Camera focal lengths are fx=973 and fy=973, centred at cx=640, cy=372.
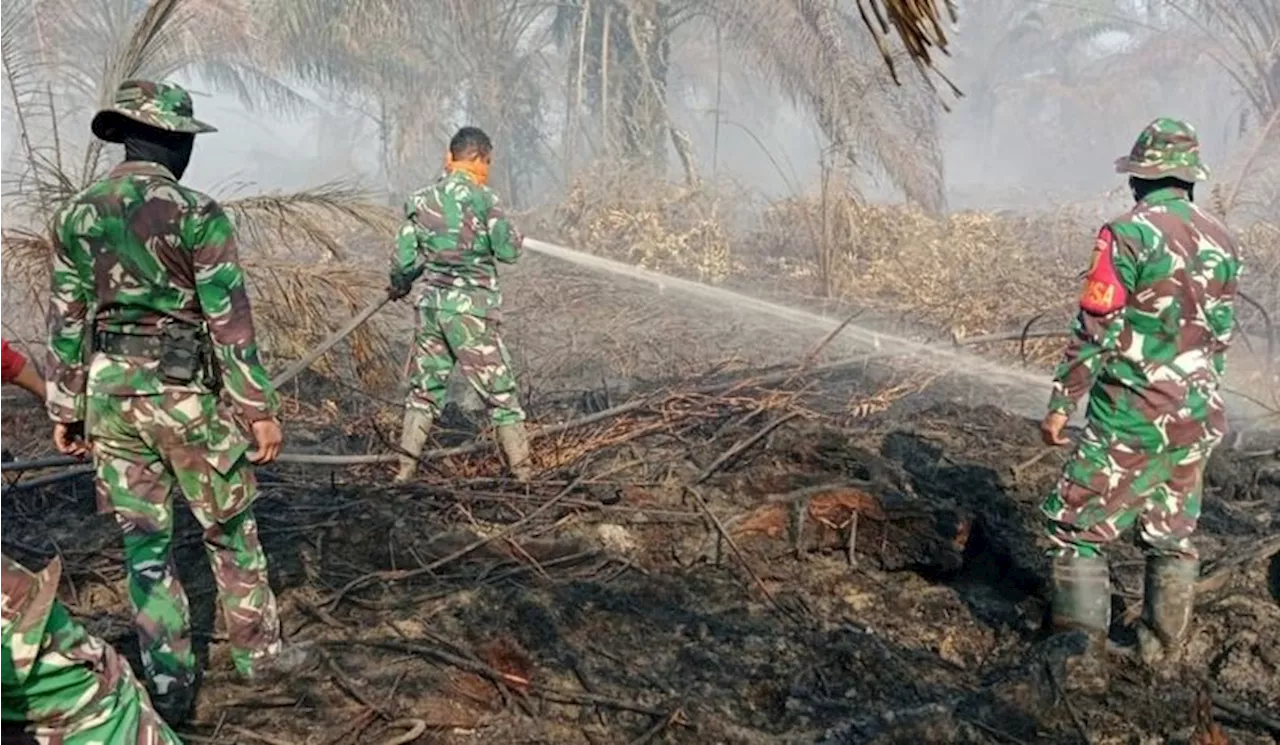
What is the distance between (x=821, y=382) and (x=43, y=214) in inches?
209

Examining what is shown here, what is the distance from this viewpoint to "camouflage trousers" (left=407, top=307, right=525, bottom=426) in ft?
16.3

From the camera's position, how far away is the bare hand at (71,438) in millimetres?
2924

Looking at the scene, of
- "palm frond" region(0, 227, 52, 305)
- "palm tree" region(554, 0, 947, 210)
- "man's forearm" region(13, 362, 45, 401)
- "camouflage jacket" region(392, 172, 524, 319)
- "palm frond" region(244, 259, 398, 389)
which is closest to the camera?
"man's forearm" region(13, 362, 45, 401)

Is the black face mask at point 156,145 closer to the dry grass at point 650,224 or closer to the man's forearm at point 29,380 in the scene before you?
the man's forearm at point 29,380

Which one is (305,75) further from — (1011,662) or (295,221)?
(1011,662)

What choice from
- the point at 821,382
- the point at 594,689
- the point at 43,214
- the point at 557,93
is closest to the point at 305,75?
the point at 557,93

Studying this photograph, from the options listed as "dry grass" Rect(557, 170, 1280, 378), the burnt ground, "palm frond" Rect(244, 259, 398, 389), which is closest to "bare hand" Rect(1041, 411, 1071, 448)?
the burnt ground

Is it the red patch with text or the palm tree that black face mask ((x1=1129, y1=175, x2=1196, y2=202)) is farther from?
the palm tree

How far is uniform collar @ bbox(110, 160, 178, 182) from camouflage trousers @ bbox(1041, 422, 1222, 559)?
3094mm

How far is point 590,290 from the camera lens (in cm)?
1116

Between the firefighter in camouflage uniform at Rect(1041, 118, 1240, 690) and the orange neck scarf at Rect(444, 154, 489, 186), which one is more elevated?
the orange neck scarf at Rect(444, 154, 489, 186)

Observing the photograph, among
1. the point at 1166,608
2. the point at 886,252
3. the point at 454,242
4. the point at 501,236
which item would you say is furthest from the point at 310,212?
the point at 886,252

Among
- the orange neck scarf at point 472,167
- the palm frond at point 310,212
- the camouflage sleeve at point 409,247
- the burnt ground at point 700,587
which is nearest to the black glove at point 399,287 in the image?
the camouflage sleeve at point 409,247

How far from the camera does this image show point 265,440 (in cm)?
297
